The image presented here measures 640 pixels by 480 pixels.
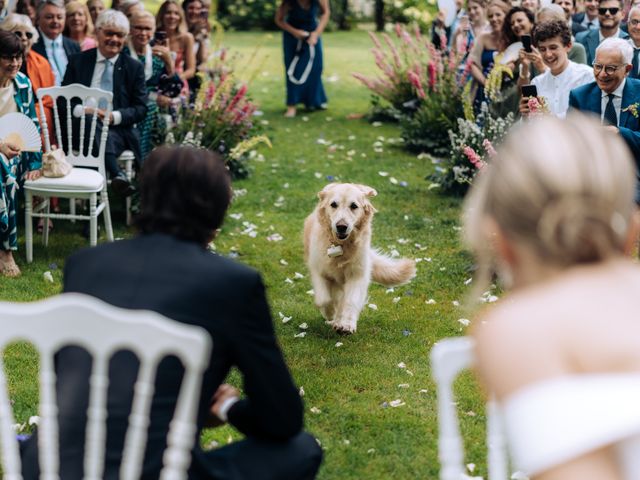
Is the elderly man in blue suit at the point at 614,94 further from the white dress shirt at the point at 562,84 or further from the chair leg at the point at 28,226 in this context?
the chair leg at the point at 28,226

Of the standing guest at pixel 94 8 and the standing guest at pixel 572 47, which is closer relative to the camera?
the standing guest at pixel 572 47

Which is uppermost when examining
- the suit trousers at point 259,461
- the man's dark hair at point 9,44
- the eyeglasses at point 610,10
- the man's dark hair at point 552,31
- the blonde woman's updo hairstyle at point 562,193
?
the blonde woman's updo hairstyle at point 562,193

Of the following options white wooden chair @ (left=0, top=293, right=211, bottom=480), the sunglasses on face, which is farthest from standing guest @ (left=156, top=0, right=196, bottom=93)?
white wooden chair @ (left=0, top=293, right=211, bottom=480)

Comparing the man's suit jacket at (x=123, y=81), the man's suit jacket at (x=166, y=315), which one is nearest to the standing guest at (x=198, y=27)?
the man's suit jacket at (x=123, y=81)

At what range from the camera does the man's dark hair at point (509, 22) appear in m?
9.20

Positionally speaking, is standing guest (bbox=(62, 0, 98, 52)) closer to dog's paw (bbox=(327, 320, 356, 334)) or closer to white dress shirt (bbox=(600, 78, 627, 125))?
dog's paw (bbox=(327, 320, 356, 334))

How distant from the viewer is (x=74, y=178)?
7336mm

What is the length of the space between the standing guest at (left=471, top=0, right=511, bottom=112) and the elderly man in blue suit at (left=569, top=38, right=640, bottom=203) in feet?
10.1

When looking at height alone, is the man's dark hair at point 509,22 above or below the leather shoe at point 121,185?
above

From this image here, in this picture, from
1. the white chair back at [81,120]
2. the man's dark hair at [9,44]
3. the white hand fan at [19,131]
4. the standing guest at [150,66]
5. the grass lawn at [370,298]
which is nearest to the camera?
the grass lawn at [370,298]

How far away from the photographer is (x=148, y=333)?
212cm

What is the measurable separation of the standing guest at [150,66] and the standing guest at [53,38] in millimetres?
649

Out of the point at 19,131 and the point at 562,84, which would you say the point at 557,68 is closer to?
the point at 562,84

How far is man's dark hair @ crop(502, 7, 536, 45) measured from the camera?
9.20 metres
